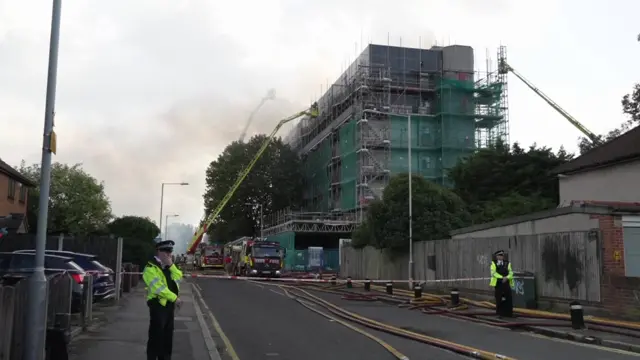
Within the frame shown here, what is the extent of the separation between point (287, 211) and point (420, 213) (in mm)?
46573

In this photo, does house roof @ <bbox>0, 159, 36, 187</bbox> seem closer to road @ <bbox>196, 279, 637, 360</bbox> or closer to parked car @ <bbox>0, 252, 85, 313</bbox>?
parked car @ <bbox>0, 252, 85, 313</bbox>

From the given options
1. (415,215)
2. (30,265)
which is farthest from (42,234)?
(415,215)

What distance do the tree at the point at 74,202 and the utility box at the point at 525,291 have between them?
176ft

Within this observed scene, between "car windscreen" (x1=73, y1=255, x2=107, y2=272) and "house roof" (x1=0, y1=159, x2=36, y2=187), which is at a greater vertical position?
"house roof" (x1=0, y1=159, x2=36, y2=187)

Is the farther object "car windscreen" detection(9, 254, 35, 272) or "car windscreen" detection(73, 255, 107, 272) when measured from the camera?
"car windscreen" detection(73, 255, 107, 272)

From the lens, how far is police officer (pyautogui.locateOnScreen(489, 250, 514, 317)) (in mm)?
15555

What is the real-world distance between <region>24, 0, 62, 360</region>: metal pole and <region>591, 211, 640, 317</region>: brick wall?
42.0 feet

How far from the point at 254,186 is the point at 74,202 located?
936 inches

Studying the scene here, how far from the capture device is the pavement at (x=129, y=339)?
9.98 meters

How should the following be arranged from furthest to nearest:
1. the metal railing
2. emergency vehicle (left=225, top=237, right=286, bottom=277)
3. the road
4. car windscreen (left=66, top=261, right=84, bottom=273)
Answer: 1. emergency vehicle (left=225, top=237, right=286, bottom=277)
2. car windscreen (left=66, top=261, right=84, bottom=273)
3. the road
4. the metal railing

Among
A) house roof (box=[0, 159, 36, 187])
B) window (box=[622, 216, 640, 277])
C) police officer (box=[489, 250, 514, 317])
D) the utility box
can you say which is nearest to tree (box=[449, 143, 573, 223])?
the utility box

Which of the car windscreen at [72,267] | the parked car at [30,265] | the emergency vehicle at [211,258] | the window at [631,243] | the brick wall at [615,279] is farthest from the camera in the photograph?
the emergency vehicle at [211,258]

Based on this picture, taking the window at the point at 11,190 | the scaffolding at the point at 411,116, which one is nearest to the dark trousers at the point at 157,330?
the window at the point at 11,190

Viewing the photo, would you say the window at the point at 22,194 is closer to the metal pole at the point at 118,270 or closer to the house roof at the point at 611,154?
the metal pole at the point at 118,270
